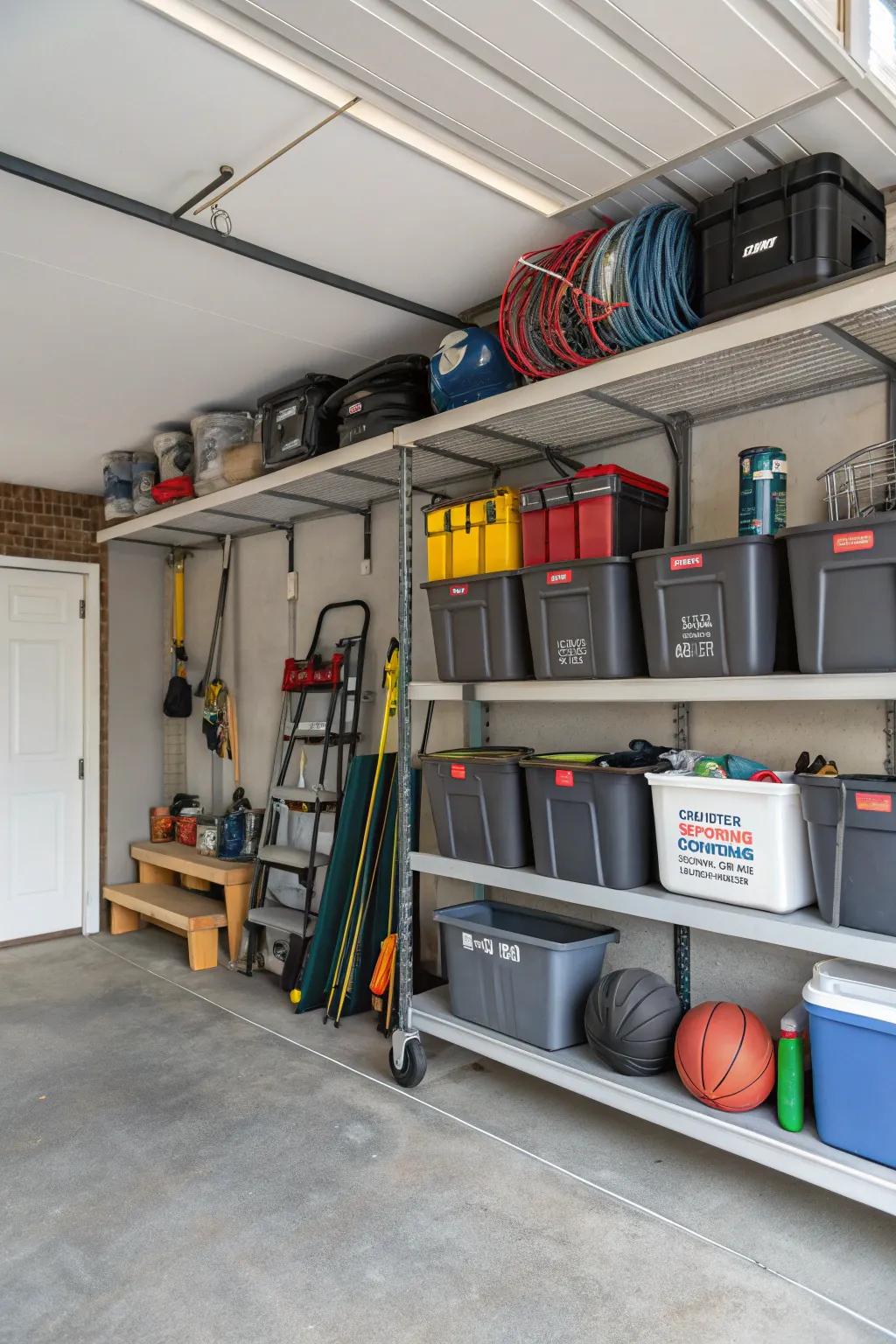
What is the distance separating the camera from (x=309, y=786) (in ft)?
16.8

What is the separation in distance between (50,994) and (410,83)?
4368 millimetres

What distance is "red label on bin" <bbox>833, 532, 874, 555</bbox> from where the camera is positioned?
7.29 ft

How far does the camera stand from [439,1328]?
2.17 m

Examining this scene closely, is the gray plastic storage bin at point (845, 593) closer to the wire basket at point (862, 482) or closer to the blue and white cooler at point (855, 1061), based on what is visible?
the wire basket at point (862, 482)

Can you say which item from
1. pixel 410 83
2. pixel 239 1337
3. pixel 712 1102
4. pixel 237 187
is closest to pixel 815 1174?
pixel 712 1102

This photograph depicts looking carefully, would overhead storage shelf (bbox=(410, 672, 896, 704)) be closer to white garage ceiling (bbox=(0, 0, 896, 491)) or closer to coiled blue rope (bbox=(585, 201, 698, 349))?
coiled blue rope (bbox=(585, 201, 698, 349))

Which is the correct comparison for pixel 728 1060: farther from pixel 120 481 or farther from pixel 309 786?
pixel 120 481

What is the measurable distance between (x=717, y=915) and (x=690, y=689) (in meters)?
0.62

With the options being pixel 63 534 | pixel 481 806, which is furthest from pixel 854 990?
pixel 63 534

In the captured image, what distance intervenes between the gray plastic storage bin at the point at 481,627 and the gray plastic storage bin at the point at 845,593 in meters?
1.01

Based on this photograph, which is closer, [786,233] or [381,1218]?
[786,233]

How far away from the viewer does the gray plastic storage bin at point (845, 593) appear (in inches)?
87.2

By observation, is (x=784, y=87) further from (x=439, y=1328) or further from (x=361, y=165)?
(x=439, y=1328)

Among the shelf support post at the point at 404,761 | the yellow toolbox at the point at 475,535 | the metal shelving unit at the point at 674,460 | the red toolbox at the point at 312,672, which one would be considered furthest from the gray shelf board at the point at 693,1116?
the red toolbox at the point at 312,672
